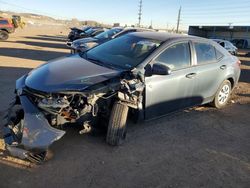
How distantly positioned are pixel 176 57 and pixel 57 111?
2491 millimetres

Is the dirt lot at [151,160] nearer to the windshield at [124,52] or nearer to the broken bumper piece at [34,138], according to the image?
the broken bumper piece at [34,138]

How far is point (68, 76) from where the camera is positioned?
4051mm

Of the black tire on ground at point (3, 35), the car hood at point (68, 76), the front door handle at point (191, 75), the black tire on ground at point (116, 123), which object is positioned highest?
the car hood at point (68, 76)

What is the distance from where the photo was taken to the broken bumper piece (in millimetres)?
3406

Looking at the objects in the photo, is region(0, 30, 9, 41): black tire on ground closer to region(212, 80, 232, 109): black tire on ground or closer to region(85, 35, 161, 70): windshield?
region(85, 35, 161, 70): windshield

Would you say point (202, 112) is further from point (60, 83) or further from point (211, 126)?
point (60, 83)

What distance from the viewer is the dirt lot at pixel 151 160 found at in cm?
341

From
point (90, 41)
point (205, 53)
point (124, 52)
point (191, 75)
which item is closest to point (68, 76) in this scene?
point (124, 52)

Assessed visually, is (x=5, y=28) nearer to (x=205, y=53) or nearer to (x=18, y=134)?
(x=205, y=53)

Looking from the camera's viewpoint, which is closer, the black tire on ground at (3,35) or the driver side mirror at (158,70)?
the driver side mirror at (158,70)

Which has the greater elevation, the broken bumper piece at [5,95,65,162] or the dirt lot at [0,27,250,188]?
the broken bumper piece at [5,95,65,162]

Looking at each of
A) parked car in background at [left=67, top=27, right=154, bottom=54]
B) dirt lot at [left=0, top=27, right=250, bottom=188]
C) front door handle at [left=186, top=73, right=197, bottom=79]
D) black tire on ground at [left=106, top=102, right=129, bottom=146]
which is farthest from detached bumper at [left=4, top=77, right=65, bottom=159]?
parked car in background at [left=67, top=27, right=154, bottom=54]

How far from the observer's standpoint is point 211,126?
17.9 feet

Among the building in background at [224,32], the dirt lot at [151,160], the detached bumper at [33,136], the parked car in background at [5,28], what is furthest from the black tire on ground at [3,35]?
the building in background at [224,32]
